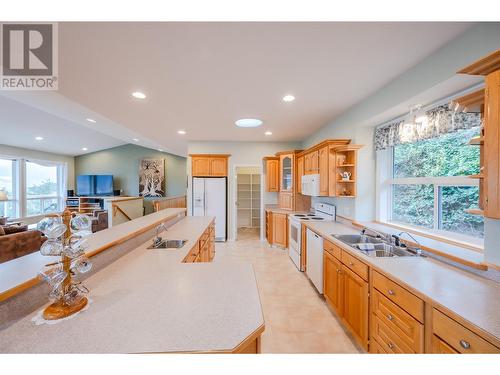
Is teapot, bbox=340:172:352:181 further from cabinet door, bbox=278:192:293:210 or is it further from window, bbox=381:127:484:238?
cabinet door, bbox=278:192:293:210

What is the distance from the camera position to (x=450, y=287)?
1177 millimetres

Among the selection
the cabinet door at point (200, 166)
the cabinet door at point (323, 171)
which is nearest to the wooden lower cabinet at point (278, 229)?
the cabinet door at point (323, 171)

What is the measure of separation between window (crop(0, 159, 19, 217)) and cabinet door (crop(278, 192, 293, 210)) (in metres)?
8.17

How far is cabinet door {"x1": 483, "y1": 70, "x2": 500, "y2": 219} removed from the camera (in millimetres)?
1029

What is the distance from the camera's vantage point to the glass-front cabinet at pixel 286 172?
460 cm

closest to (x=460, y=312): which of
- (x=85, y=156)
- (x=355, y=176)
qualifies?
A: (x=355, y=176)

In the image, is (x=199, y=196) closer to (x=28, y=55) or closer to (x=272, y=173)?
(x=272, y=173)

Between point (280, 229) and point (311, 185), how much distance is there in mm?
1405

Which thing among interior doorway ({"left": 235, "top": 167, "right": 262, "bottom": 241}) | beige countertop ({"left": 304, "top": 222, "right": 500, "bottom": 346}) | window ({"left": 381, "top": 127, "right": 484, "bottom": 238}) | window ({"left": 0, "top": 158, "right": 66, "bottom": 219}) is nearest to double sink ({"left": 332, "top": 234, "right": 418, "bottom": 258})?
beige countertop ({"left": 304, "top": 222, "right": 500, "bottom": 346})

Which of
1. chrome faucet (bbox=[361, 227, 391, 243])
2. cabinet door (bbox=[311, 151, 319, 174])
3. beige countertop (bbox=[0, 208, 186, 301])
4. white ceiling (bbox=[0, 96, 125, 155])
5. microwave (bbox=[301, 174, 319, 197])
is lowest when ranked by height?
chrome faucet (bbox=[361, 227, 391, 243])

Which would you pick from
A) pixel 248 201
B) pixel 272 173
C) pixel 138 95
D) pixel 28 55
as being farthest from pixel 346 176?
pixel 248 201

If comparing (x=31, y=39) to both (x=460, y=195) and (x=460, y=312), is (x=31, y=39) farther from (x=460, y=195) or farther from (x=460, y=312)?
(x=460, y=195)

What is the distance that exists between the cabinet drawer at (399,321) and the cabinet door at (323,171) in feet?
5.81

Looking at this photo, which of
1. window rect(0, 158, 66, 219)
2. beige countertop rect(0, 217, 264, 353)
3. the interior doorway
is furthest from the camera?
the interior doorway
